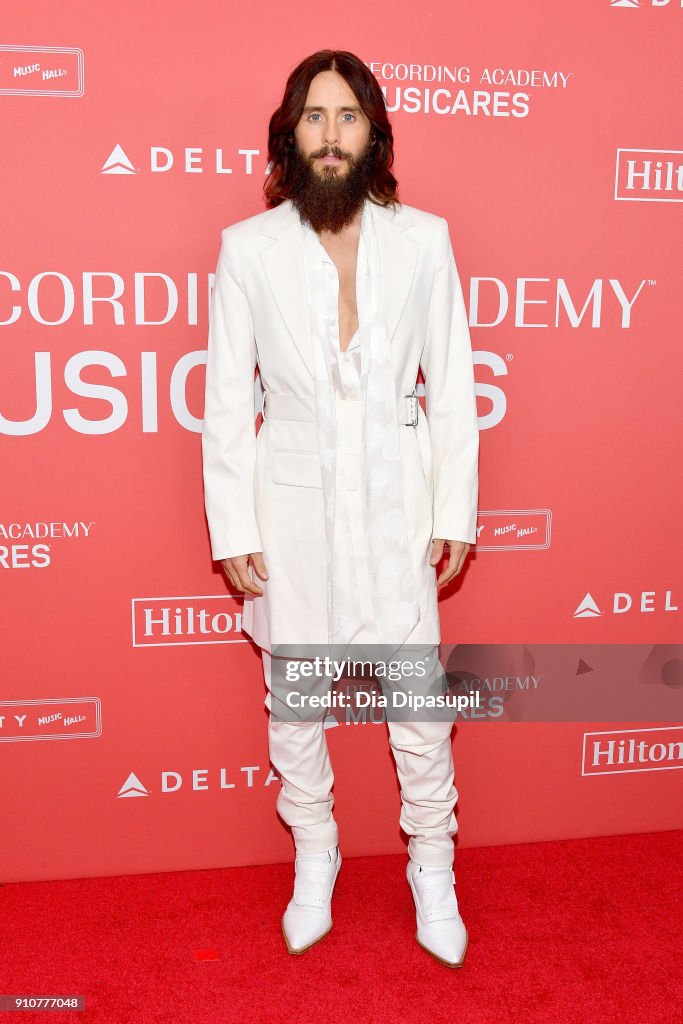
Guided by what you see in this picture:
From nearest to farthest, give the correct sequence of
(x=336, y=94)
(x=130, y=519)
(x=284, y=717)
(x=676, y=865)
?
(x=336, y=94) < (x=284, y=717) < (x=130, y=519) < (x=676, y=865)

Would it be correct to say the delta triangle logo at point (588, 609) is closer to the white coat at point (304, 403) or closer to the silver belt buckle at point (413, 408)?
the white coat at point (304, 403)

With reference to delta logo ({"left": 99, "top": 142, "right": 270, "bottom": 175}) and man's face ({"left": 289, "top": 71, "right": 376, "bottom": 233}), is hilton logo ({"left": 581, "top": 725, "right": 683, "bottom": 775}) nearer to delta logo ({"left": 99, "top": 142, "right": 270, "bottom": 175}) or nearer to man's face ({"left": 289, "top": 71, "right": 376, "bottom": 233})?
man's face ({"left": 289, "top": 71, "right": 376, "bottom": 233})

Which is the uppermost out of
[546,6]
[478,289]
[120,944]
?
[546,6]

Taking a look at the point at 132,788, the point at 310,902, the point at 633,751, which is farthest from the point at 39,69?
the point at 633,751

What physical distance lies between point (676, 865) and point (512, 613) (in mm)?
834

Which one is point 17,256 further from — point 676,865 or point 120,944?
point 676,865

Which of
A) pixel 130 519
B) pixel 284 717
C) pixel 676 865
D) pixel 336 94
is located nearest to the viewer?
pixel 336 94

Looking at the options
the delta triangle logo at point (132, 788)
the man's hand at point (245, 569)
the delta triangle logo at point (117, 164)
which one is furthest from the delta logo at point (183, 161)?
the delta triangle logo at point (132, 788)

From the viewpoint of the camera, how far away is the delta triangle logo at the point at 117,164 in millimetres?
2369

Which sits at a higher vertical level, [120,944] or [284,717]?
[284,717]

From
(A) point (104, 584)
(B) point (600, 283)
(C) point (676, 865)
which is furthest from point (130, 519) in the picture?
(C) point (676, 865)

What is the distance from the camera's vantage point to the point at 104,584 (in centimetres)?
257

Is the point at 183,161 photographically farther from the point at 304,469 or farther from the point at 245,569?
the point at 245,569

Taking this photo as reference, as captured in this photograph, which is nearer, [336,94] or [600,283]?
[336,94]
